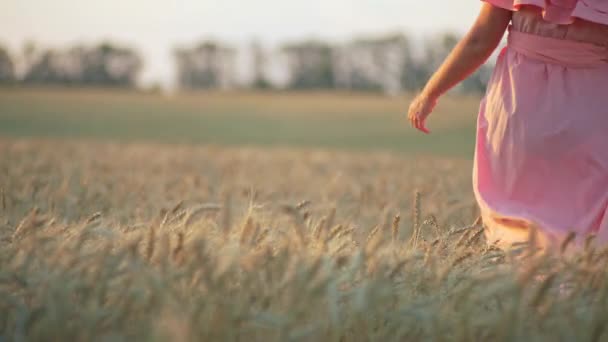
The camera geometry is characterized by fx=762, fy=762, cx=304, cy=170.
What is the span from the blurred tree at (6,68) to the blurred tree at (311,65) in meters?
10.8

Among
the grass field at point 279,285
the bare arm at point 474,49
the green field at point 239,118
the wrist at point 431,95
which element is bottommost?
the green field at point 239,118

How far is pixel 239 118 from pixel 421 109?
845 inches

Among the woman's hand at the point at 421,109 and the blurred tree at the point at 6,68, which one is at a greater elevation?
the woman's hand at the point at 421,109

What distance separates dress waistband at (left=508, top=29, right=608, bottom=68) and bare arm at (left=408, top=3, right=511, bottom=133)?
9 centimetres

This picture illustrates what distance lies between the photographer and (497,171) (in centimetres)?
287

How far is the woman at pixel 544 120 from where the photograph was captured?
271 centimetres

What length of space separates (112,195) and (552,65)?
2.49 m

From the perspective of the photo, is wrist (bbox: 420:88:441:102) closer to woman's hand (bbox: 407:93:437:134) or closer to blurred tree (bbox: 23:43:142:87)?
woman's hand (bbox: 407:93:437:134)

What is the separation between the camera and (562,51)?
8.86ft

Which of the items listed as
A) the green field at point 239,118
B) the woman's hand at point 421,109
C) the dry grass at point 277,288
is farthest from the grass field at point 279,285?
the green field at point 239,118

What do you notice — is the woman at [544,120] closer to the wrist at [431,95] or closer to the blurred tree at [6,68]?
the wrist at [431,95]

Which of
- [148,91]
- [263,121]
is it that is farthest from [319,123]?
[148,91]

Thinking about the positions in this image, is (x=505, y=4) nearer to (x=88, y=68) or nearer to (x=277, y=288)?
(x=277, y=288)

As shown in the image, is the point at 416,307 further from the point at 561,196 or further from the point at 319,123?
the point at 319,123
